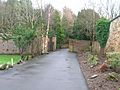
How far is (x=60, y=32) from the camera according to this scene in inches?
2399

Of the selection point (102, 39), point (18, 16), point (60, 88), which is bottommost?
point (60, 88)

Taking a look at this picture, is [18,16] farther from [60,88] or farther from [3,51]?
[60,88]

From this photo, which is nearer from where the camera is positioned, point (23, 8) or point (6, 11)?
point (23, 8)

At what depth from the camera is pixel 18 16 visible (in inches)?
1596

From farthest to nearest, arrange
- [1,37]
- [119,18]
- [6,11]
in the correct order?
[6,11] → [1,37] → [119,18]

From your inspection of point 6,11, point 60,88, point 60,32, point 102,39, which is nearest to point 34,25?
point 102,39

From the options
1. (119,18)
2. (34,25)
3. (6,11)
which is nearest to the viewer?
(119,18)

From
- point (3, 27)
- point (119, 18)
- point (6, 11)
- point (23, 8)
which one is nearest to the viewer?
point (119, 18)

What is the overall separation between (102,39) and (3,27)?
21.3 metres

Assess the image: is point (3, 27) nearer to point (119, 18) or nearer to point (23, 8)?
point (23, 8)

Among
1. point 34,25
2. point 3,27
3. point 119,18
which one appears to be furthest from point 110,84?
point 3,27

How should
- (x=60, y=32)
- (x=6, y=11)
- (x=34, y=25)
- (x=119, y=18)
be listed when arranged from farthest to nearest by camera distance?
(x=60, y=32) < (x=6, y=11) < (x=34, y=25) < (x=119, y=18)

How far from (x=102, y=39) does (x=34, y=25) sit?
10.6m

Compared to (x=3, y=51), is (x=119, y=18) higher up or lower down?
higher up
